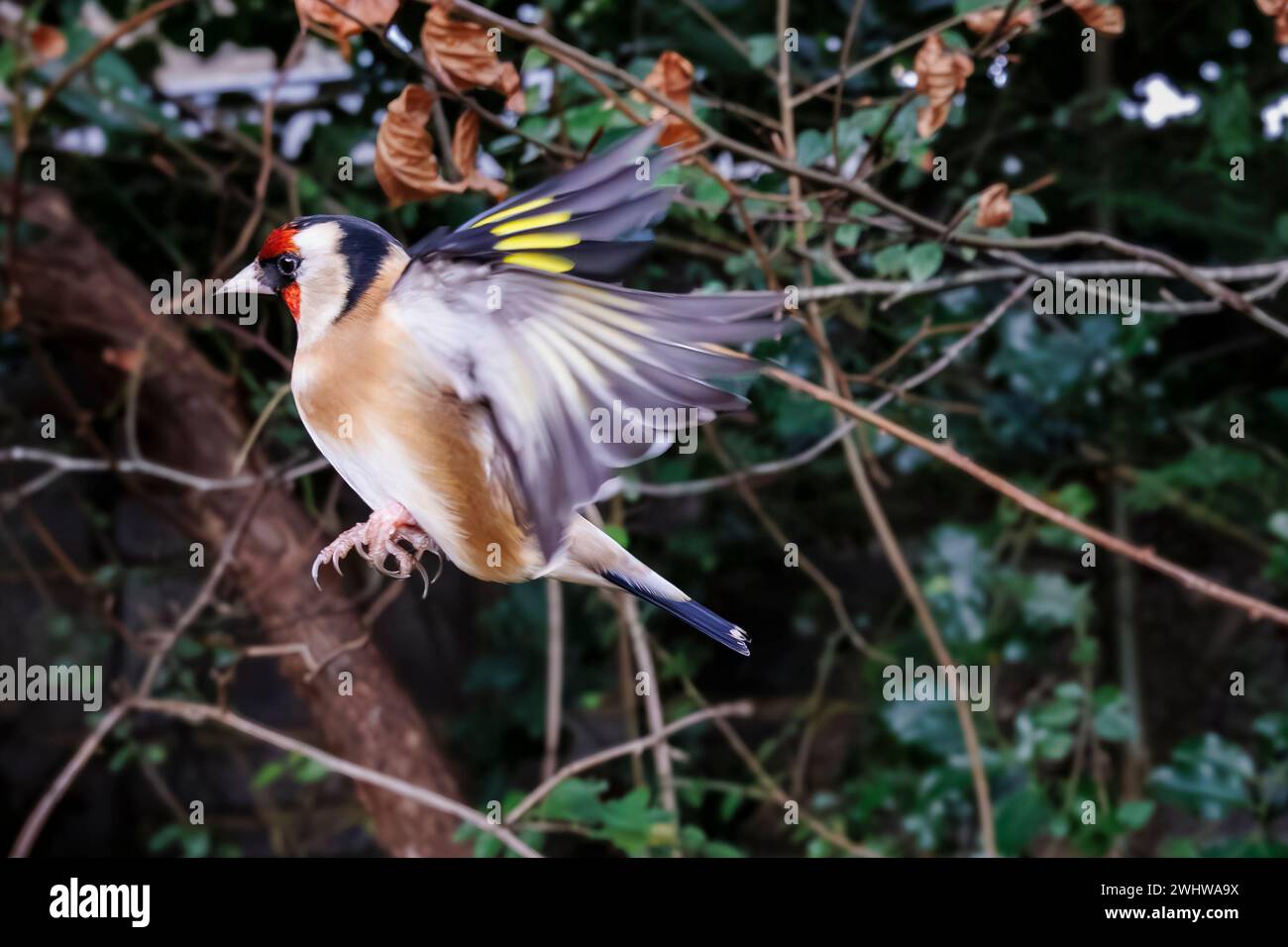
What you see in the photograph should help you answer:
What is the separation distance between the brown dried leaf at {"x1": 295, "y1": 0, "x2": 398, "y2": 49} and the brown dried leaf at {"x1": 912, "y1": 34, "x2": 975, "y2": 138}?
25 cm

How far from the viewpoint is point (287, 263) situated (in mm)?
341

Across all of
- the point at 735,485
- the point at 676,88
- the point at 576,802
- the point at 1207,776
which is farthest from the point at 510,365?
the point at 1207,776

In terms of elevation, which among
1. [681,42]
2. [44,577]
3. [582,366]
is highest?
[681,42]

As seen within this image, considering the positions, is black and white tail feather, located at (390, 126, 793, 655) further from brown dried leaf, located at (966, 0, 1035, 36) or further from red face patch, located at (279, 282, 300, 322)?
brown dried leaf, located at (966, 0, 1035, 36)

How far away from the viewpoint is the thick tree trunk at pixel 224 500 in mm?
795

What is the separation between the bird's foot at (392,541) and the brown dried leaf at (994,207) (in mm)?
328

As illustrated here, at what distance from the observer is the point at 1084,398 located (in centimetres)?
108

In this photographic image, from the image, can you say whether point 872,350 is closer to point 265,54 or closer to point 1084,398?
point 1084,398

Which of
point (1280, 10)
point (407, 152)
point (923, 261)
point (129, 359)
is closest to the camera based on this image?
point (407, 152)

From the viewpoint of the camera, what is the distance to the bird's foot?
1.08 feet

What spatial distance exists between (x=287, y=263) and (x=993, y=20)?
15.6 inches

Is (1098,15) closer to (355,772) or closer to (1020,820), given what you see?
(355,772)

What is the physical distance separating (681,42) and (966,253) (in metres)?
0.34
